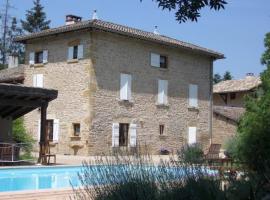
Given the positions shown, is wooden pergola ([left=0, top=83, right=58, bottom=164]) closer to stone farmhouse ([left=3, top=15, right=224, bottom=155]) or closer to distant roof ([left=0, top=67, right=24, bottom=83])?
stone farmhouse ([left=3, top=15, right=224, bottom=155])

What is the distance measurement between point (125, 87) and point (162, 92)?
2851 millimetres

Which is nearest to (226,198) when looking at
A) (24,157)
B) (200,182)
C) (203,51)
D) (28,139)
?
(200,182)

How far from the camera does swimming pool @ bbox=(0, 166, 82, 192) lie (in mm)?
11695

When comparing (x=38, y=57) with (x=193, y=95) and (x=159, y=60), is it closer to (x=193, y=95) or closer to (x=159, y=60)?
(x=159, y=60)

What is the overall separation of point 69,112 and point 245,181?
817 inches

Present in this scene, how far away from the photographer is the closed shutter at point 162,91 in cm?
2638

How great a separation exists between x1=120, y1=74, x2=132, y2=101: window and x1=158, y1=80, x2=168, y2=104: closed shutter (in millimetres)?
2357

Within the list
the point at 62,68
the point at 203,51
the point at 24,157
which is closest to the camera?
the point at 24,157

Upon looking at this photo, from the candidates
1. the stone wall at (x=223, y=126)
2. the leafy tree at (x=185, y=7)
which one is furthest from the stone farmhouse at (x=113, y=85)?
the leafy tree at (x=185, y=7)

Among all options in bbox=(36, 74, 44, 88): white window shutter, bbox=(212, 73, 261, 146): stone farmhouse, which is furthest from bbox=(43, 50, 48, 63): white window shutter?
bbox=(212, 73, 261, 146): stone farmhouse

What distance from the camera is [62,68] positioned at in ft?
81.8

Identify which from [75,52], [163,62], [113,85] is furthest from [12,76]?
[163,62]

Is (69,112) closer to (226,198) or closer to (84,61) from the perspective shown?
(84,61)

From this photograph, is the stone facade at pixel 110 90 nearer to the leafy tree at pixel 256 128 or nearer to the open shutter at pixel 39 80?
the open shutter at pixel 39 80
